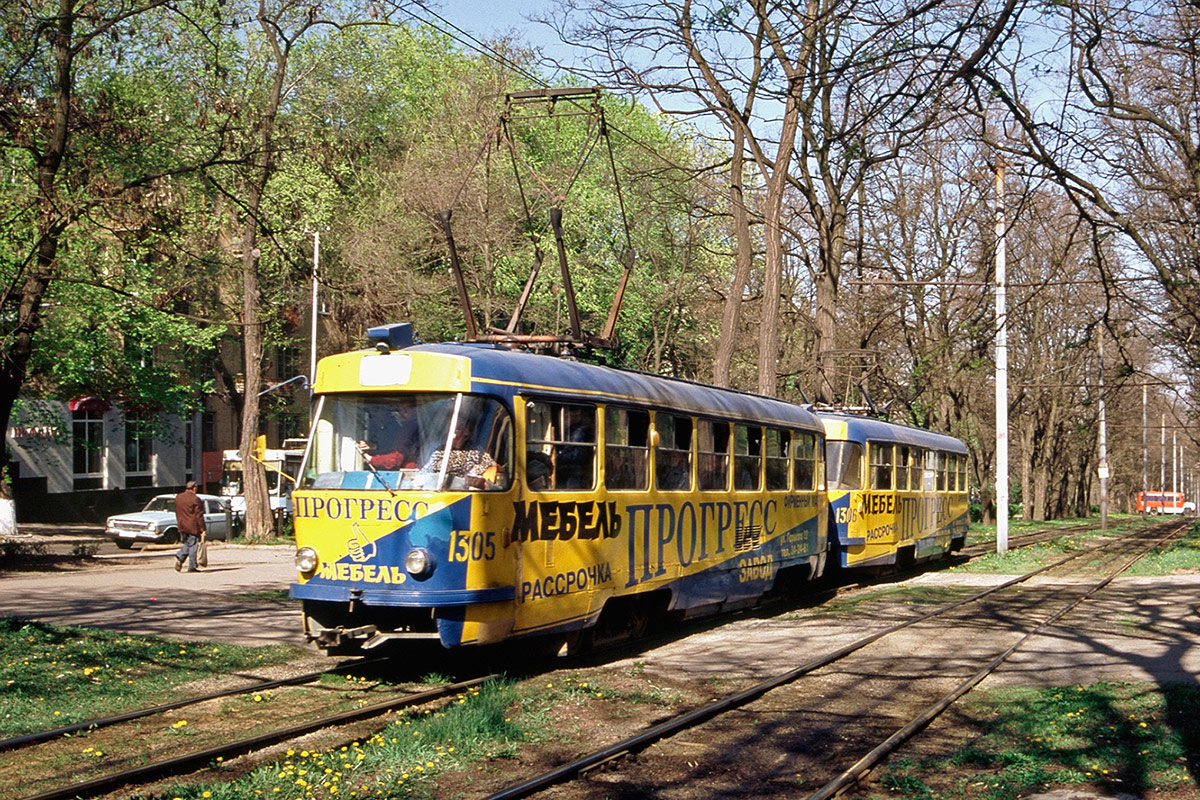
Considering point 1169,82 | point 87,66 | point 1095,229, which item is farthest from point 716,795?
point 87,66

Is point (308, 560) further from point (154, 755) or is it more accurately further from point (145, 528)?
point (145, 528)

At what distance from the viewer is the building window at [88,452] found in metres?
44.8

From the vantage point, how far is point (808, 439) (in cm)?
1805

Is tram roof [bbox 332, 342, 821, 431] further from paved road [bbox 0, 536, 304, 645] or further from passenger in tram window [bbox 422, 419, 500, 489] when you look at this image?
paved road [bbox 0, 536, 304, 645]

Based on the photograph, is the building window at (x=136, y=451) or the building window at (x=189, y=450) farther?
the building window at (x=189, y=450)

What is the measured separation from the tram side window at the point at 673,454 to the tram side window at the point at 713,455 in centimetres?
34

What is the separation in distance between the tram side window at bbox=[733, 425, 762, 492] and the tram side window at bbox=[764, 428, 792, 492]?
360mm

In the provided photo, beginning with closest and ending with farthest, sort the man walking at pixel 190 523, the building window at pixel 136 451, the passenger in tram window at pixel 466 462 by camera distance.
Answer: the passenger in tram window at pixel 466 462, the man walking at pixel 190 523, the building window at pixel 136 451

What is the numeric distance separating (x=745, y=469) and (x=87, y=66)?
1328 centimetres

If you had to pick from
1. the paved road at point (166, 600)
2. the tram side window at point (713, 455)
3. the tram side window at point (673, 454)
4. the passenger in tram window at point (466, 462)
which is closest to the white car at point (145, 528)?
the paved road at point (166, 600)

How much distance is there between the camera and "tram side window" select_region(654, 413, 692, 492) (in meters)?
13.0

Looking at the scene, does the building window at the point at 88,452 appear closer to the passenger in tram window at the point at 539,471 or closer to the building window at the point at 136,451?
the building window at the point at 136,451

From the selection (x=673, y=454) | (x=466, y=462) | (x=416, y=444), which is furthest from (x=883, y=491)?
(x=416, y=444)

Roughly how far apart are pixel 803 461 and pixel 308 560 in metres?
9.30
